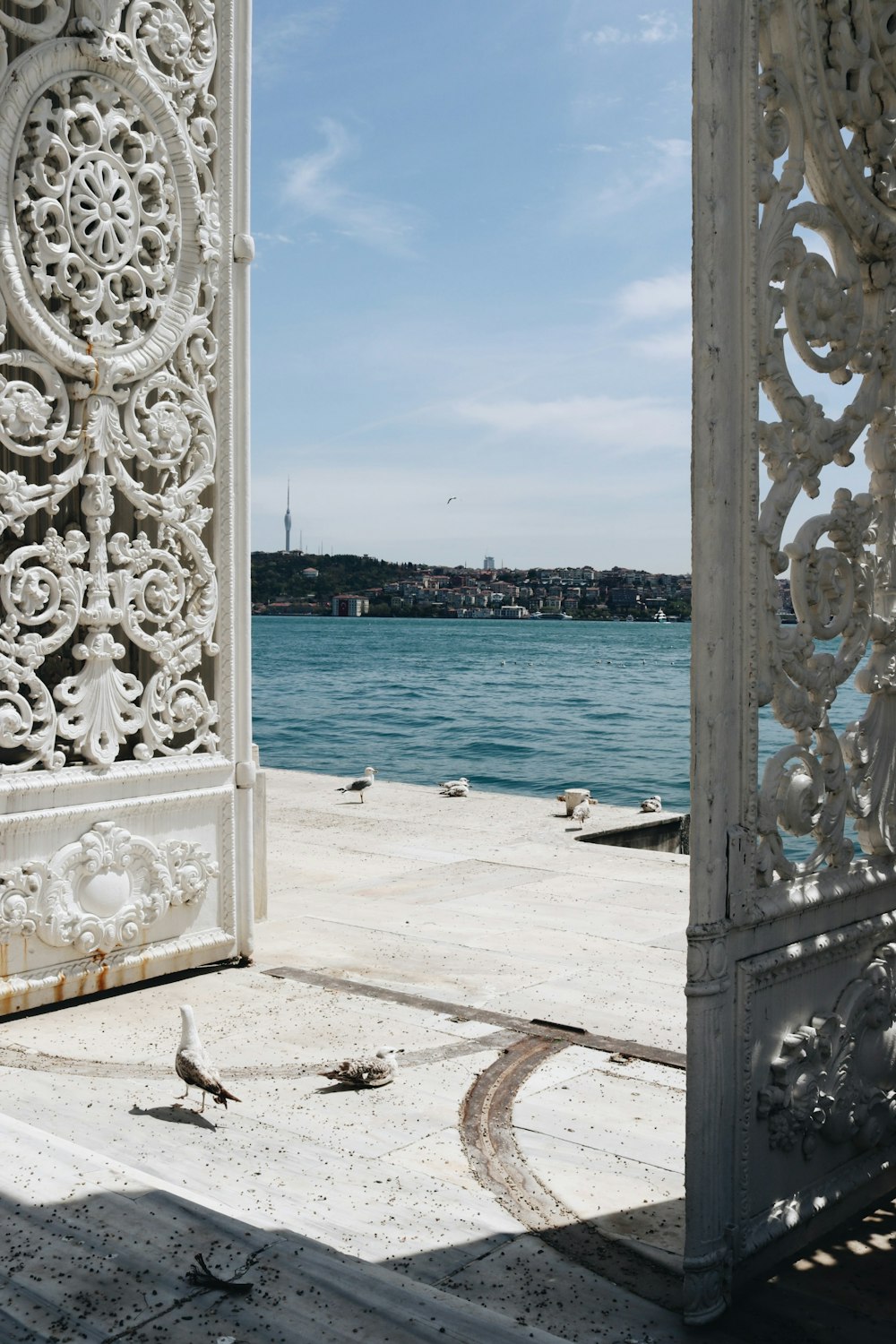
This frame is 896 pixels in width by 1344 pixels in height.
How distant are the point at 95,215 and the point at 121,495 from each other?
44.4 inches

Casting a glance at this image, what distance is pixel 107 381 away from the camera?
507cm

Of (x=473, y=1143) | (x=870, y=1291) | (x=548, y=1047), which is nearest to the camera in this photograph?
(x=870, y=1291)

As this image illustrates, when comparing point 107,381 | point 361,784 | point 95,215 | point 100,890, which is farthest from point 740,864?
point 361,784

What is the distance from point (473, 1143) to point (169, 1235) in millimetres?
1323

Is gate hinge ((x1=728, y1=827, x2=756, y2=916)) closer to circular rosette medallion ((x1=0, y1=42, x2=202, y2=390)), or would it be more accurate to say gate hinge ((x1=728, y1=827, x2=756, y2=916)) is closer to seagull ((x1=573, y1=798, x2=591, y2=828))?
circular rosette medallion ((x1=0, y1=42, x2=202, y2=390))

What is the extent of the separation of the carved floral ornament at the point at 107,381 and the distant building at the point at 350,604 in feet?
276

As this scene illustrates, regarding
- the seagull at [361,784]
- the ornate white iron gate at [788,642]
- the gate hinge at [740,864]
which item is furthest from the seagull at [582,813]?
the gate hinge at [740,864]

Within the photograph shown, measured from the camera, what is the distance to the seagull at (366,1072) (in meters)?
4.15

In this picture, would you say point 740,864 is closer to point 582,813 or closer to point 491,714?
point 582,813

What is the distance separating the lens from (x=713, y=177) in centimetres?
269

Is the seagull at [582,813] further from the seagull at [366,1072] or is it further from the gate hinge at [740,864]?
the gate hinge at [740,864]

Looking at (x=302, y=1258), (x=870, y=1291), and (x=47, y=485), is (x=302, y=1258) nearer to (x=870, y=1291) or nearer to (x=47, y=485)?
(x=870, y=1291)

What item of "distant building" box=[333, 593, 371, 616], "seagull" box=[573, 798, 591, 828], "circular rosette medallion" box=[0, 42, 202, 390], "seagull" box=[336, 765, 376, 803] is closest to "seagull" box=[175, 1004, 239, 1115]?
"circular rosette medallion" box=[0, 42, 202, 390]

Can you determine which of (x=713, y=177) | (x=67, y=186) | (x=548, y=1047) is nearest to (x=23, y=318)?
(x=67, y=186)
